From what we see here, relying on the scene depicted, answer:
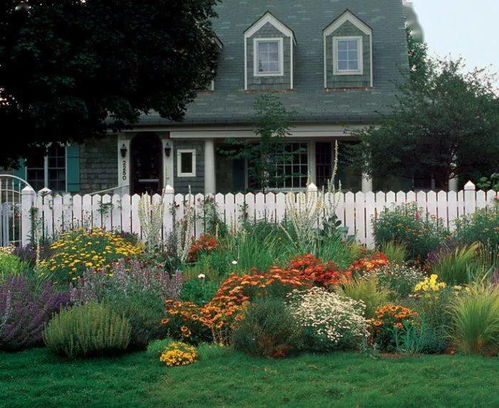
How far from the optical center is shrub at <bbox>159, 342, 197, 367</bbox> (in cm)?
664

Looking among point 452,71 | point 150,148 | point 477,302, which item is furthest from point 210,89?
point 477,302

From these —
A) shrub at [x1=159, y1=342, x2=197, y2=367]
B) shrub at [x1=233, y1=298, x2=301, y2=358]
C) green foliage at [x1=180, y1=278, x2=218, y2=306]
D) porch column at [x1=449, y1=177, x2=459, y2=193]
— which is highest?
porch column at [x1=449, y1=177, x2=459, y2=193]

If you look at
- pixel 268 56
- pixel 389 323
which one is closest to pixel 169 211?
pixel 389 323

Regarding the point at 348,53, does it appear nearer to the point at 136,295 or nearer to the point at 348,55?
the point at 348,55

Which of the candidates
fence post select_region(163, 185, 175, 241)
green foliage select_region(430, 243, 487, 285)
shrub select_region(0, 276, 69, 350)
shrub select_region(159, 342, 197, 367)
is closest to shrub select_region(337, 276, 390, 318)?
shrub select_region(159, 342, 197, 367)

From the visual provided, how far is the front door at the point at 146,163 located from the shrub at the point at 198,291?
16006 mm

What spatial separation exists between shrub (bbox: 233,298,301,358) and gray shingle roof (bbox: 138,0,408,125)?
14791mm

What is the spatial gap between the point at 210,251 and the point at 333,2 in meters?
17.0

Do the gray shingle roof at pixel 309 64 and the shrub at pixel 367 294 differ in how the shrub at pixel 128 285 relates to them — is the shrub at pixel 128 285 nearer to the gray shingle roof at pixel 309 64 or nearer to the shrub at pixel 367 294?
the shrub at pixel 367 294

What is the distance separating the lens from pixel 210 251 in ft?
38.3

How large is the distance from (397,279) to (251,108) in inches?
580

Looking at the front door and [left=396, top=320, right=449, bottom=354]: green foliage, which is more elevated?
the front door

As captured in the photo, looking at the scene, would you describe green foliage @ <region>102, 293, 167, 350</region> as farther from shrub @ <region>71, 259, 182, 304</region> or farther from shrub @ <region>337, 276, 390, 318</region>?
shrub @ <region>337, 276, 390, 318</region>

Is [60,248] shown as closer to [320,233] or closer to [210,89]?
[320,233]
